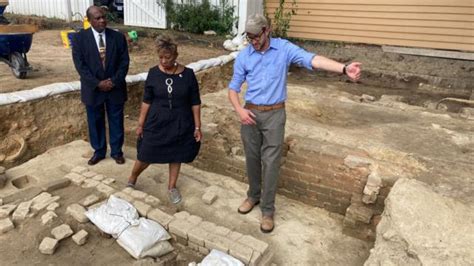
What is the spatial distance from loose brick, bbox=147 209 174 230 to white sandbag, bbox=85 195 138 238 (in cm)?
15

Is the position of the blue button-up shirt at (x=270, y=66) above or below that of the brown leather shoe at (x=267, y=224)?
above

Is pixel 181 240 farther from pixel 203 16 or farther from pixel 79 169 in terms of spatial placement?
pixel 203 16

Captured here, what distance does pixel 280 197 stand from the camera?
461 cm

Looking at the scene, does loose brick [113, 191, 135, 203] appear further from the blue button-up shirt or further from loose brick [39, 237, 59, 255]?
→ the blue button-up shirt

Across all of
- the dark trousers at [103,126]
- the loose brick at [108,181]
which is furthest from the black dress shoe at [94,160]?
the loose brick at [108,181]

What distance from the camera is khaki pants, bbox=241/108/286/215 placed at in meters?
3.50

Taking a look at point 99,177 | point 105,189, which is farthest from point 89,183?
point 105,189

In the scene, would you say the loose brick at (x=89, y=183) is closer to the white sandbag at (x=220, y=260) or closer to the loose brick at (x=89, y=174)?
the loose brick at (x=89, y=174)

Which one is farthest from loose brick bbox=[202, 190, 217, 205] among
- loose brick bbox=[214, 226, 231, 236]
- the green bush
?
the green bush

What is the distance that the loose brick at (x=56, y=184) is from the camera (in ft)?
13.8

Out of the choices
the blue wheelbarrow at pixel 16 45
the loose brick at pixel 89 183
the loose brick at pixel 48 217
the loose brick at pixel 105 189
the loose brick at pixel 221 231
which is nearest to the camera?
the loose brick at pixel 221 231

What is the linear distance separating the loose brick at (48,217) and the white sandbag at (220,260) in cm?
163

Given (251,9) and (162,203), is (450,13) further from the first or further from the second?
(162,203)

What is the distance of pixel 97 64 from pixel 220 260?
280 centimetres
